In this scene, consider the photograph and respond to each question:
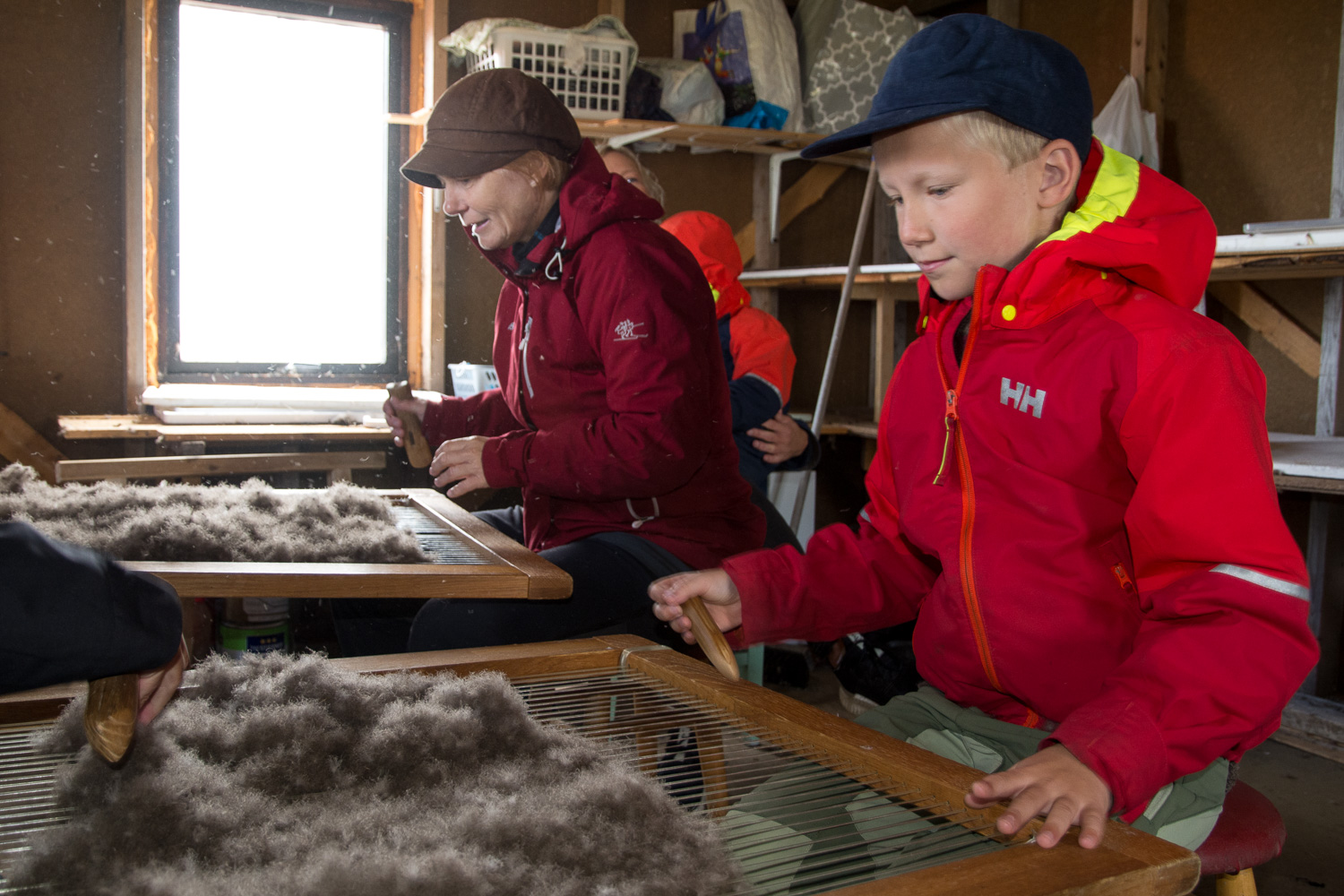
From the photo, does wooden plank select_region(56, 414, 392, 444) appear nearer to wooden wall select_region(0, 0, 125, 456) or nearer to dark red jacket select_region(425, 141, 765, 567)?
wooden wall select_region(0, 0, 125, 456)

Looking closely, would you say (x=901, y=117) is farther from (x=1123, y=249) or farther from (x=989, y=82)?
(x=1123, y=249)

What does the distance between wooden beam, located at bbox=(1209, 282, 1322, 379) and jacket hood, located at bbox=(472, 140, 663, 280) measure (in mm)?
2172

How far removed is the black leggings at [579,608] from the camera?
4.63 feet

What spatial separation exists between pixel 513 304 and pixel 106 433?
1539 millimetres

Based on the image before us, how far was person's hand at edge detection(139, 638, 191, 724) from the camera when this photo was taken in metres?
0.77

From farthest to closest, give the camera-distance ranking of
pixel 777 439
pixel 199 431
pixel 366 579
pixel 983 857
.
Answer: pixel 199 431
pixel 777 439
pixel 366 579
pixel 983 857

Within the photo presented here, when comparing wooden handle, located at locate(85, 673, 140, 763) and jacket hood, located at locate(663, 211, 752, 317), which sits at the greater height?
jacket hood, located at locate(663, 211, 752, 317)

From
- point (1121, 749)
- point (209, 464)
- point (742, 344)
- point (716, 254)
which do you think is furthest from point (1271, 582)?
point (209, 464)

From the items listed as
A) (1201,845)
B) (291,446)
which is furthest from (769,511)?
(291,446)

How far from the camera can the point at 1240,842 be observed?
0.92 meters

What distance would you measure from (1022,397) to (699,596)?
0.40m

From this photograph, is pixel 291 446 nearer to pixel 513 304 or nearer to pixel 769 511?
pixel 513 304

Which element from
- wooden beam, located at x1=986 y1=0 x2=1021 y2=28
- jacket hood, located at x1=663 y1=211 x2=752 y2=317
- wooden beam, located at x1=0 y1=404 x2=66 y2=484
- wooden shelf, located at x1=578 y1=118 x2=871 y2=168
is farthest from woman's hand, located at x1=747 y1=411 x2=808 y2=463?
wooden beam, located at x1=986 y1=0 x2=1021 y2=28

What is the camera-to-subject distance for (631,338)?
1.55m
